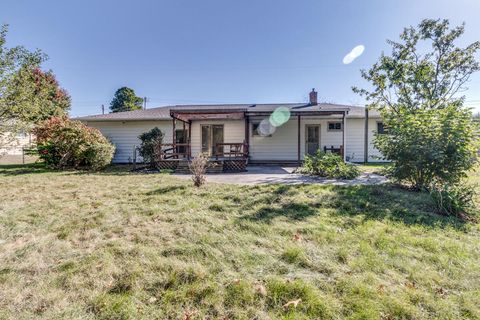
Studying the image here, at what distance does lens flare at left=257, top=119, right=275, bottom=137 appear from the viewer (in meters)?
13.3

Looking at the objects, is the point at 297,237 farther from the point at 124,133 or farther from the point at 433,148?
the point at 124,133

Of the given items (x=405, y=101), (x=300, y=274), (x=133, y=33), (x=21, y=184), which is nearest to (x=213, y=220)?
(x=300, y=274)

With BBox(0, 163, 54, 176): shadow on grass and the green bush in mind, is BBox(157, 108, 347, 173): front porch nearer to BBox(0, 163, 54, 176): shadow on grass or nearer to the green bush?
the green bush

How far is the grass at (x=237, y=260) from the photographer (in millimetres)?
1836

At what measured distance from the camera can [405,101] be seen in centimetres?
1006

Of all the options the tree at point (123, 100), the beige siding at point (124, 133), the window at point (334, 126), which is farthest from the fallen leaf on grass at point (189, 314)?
the tree at point (123, 100)

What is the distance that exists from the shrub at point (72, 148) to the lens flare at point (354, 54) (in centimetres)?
1424

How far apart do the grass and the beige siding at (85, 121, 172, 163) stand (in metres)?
9.30

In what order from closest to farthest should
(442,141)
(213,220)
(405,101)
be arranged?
(213,220)
(442,141)
(405,101)

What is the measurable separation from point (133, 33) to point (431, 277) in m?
16.0

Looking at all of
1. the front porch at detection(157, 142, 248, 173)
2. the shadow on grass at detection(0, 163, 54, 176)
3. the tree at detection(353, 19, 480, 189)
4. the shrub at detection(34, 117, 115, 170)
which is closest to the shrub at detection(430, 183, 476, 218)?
the tree at detection(353, 19, 480, 189)

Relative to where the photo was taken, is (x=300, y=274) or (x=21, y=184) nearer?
(x=300, y=274)

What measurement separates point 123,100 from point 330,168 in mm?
34580

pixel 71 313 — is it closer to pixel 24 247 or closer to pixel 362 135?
pixel 24 247
